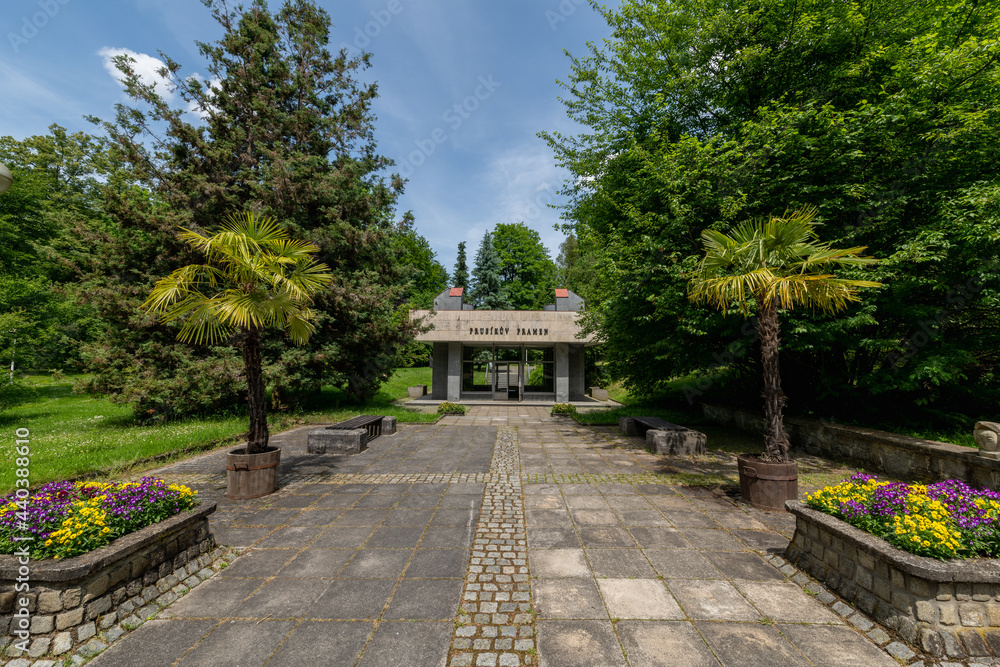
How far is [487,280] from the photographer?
109 feet

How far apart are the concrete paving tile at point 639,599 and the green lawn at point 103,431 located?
27.6 ft

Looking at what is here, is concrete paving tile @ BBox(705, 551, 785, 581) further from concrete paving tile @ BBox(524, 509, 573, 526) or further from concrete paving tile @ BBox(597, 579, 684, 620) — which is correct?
concrete paving tile @ BBox(524, 509, 573, 526)

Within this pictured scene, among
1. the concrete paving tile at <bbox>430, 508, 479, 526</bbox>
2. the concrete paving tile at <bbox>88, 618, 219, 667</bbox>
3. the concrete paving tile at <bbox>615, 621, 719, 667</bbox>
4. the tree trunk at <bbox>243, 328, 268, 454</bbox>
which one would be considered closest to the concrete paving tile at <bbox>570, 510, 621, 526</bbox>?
the concrete paving tile at <bbox>430, 508, 479, 526</bbox>

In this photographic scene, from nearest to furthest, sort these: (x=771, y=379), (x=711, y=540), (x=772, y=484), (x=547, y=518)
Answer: (x=711, y=540) < (x=547, y=518) < (x=772, y=484) < (x=771, y=379)

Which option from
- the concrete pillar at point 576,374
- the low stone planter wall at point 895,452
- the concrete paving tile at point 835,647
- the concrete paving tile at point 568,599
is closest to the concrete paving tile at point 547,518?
the concrete paving tile at point 568,599

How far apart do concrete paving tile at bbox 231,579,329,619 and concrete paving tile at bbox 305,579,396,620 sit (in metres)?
0.09

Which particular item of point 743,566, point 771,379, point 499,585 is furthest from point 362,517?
point 771,379

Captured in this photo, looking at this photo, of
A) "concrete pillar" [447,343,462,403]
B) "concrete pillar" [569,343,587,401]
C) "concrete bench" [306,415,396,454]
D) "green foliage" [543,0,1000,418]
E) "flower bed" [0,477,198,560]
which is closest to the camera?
"flower bed" [0,477,198,560]

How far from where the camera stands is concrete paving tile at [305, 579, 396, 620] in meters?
2.98

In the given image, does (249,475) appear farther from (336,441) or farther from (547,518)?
(547,518)

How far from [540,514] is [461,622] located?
7.74ft

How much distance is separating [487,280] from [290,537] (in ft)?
98.3

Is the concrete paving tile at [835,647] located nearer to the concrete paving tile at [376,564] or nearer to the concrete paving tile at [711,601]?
the concrete paving tile at [711,601]

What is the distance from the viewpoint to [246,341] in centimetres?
562
